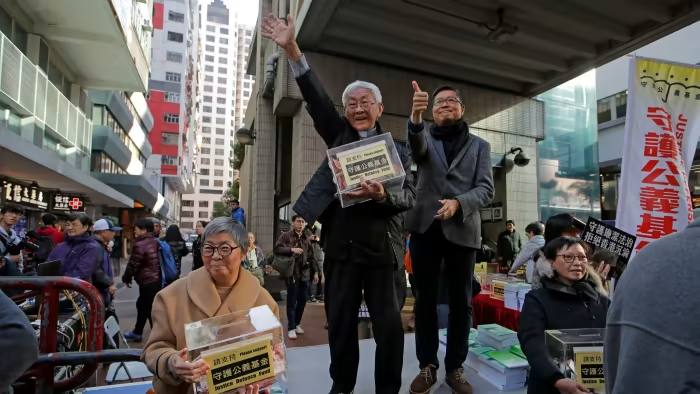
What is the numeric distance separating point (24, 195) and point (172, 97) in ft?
156

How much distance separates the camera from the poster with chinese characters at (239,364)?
55.1 inches

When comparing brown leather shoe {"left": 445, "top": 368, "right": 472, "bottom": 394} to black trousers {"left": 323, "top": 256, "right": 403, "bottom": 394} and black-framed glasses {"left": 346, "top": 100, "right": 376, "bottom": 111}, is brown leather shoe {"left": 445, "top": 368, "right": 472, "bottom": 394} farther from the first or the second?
black-framed glasses {"left": 346, "top": 100, "right": 376, "bottom": 111}

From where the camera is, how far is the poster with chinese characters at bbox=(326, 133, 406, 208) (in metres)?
2.01

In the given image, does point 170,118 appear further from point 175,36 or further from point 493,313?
point 493,313

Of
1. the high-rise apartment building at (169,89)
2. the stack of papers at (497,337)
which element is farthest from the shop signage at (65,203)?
the high-rise apartment building at (169,89)

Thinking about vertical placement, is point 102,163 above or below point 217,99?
below

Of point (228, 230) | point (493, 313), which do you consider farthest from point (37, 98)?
point (493, 313)

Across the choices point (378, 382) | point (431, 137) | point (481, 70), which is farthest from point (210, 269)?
point (481, 70)

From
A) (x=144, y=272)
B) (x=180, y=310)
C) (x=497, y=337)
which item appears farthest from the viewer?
(x=144, y=272)

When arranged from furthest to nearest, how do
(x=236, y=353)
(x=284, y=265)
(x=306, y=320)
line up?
(x=306, y=320) < (x=284, y=265) < (x=236, y=353)

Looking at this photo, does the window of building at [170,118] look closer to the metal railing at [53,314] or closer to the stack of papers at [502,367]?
the metal railing at [53,314]

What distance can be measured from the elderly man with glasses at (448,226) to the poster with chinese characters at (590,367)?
697mm

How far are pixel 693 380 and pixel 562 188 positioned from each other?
1229 centimetres

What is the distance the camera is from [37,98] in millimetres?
11859
